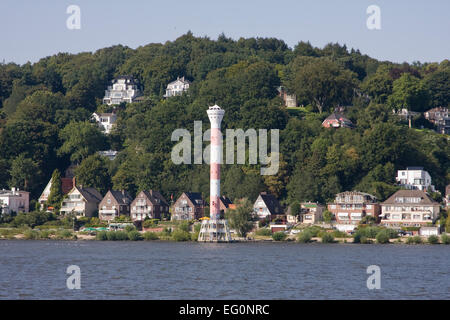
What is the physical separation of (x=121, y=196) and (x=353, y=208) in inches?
1130

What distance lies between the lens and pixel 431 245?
84938mm

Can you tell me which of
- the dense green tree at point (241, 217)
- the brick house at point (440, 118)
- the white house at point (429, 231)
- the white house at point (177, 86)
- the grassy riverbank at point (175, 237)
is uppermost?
the white house at point (177, 86)

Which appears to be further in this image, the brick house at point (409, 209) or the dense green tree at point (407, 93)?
the dense green tree at point (407, 93)

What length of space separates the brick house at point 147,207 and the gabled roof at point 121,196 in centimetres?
211

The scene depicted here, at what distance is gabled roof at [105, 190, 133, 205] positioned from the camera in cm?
10706

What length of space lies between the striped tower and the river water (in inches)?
187

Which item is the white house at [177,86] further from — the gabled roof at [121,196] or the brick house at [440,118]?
the gabled roof at [121,196]

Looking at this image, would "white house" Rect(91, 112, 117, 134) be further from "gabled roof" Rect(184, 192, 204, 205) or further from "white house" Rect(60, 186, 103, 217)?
"gabled roof" Rect(184, 192, 204, 205)

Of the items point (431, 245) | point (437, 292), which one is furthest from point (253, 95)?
point (437, 292)

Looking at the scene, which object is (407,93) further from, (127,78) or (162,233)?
(127,78)

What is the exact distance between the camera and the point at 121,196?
10844 cm

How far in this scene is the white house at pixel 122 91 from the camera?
524ft

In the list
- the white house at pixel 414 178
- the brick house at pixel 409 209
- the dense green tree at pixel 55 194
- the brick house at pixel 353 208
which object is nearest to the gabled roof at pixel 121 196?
the dense green tree at pixel 55 194

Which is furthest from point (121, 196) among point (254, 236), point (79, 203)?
point (254, 236)
